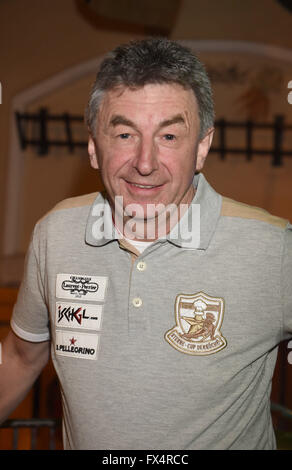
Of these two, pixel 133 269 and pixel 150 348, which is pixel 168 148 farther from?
pixel 150 348

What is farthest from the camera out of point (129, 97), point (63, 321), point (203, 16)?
Result: point (203, 16)

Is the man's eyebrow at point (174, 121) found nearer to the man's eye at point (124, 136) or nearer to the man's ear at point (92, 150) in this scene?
the man's eye at point (124, 136)

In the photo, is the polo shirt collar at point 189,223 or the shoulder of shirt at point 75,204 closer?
the polo shirt collar at point 189,223

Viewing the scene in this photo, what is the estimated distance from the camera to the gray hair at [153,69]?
4.33 feet

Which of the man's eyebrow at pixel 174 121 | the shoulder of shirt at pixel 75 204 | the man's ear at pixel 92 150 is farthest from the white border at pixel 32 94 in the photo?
the man's eyebrow at pixel 174 121

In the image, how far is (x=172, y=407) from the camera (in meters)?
1.34

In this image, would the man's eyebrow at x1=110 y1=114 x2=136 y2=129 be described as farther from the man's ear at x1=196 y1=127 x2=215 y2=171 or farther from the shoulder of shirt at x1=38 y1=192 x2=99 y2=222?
the shoulder of shirt at x1=38 y1=192 x2=99 y2=222

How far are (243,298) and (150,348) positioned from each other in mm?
262

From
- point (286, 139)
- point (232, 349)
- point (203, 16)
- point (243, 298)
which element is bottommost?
point (232, 349)

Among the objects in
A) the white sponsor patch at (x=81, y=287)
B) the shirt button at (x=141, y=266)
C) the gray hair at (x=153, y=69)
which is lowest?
the white sponsor patch at (x=81, y=287)

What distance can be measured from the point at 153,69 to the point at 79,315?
658 mm

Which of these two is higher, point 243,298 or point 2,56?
point 2,56

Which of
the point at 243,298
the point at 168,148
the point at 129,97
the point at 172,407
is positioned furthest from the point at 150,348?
the point at 129,97

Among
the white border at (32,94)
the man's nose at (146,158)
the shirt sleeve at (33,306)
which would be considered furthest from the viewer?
the white border at (32,94)
